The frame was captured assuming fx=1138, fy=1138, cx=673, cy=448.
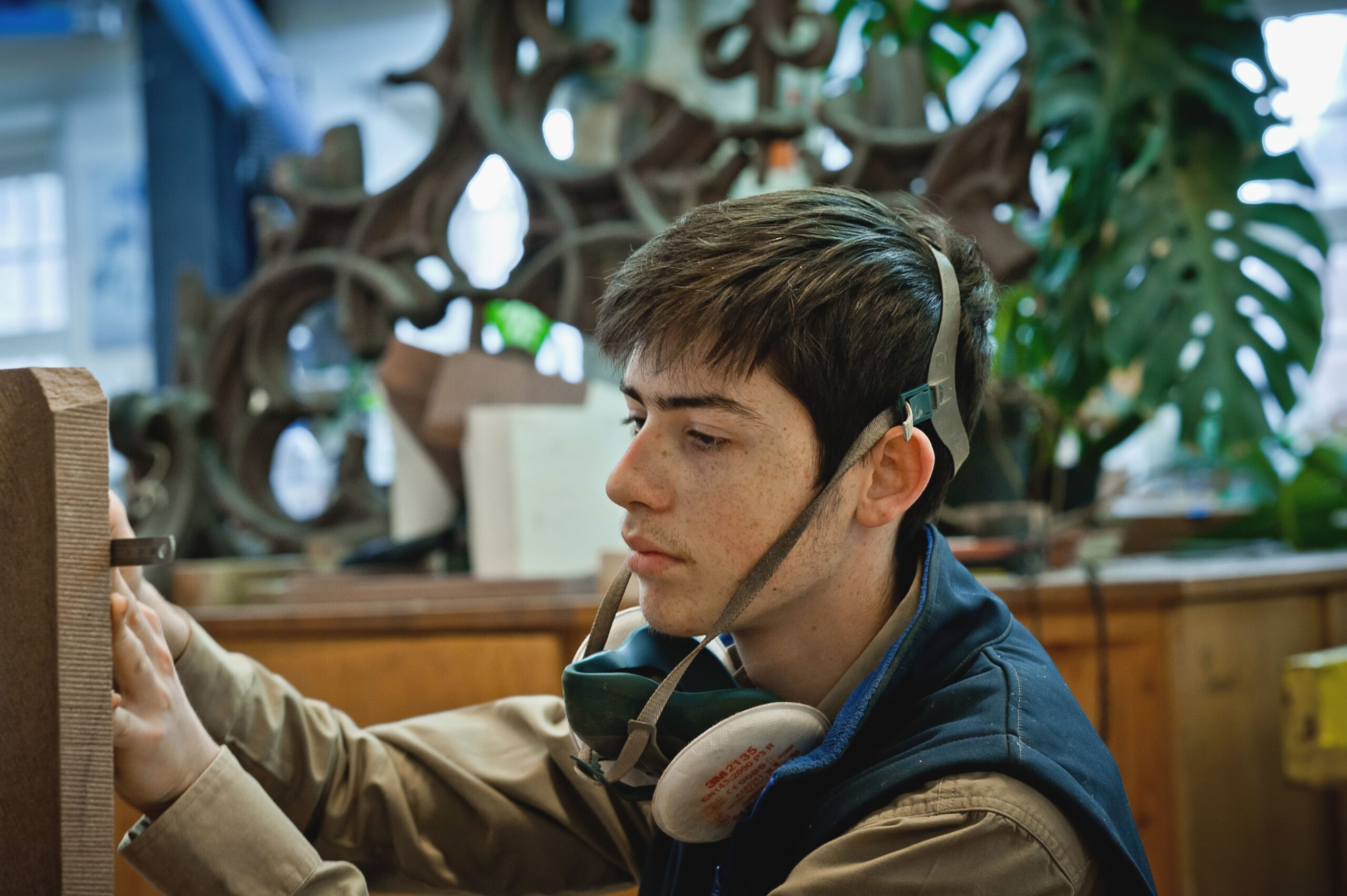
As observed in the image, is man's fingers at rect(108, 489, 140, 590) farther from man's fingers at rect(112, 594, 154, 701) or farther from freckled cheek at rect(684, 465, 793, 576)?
freckled cheek at rect(684, 465, 793, 576)

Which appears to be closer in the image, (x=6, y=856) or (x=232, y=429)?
(x=6, y=856)

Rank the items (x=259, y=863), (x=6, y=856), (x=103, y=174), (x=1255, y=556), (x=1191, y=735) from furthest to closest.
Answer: (x=103, y=174)
(x=1255, y=556)
(x=1191, y=735)
(x=259, y=863)
(x=6, y=856)

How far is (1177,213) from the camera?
88.7 inches

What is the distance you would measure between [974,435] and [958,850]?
4.59 feet

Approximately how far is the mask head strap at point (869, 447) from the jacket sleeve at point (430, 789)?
26cm

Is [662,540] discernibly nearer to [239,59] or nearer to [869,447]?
[869,447]

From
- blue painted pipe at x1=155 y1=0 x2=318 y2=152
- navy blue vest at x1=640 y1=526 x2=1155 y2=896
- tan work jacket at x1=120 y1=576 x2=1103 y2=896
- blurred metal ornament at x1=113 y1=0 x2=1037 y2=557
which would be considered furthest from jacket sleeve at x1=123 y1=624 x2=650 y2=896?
blue painted pipe at x1=155 y1=0 x2=318 y2=152

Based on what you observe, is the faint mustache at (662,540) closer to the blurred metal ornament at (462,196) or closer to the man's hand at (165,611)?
the man's hand at (165,611)

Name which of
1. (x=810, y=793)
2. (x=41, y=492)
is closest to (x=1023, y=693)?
(x=810, y=793)

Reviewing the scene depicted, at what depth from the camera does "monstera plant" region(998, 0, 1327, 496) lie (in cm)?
216

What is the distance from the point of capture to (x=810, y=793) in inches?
34.3

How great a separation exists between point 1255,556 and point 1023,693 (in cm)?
169

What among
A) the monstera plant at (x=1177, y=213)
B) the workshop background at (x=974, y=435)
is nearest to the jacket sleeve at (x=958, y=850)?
the workshop background at (x=974, y=435)

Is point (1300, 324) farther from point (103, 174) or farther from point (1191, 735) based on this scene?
point (103, 174)
